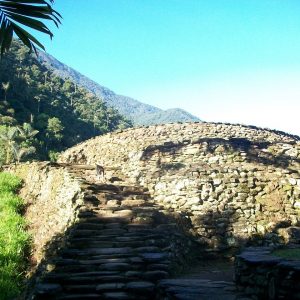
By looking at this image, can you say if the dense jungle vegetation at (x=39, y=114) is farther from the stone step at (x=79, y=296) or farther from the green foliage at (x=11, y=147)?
the stone step at (x=79, y=296)

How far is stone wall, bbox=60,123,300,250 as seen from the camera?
8641 mm

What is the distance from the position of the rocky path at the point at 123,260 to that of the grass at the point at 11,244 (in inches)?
58.7

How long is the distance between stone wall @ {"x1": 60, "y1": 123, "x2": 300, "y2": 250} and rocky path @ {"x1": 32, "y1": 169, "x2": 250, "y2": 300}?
104cm

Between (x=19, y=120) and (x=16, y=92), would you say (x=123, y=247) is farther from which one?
(x=16, y=92)

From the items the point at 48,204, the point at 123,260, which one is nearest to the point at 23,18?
the point at 123,260

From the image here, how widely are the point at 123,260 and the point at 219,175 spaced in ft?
14.3

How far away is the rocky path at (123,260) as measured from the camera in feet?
18.0

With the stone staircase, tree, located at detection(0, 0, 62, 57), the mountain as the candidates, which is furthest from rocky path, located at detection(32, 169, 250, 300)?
the mountain

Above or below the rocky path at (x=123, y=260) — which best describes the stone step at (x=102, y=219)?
above

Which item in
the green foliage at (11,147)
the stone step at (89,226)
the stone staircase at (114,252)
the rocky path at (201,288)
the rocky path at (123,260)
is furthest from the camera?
the green foliage at (11,147)

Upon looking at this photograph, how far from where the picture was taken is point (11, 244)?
876 cm

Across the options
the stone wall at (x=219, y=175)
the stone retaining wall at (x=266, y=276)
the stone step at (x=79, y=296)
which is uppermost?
the stone wall at (x=219, y=175)

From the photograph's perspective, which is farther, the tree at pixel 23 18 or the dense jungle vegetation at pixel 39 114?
the dense jungle vegetation at pixel 39 114

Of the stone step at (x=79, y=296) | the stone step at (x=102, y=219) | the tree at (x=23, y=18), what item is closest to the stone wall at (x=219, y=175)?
the stone step at (x=102, y=219)
